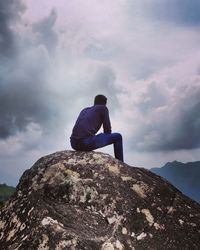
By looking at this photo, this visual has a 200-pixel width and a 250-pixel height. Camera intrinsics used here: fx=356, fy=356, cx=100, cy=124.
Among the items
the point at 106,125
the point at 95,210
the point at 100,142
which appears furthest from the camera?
the point at 106,125

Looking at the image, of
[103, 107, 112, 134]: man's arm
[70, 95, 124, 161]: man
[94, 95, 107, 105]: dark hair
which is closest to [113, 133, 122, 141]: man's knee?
[70, 95, 124, 161]: man

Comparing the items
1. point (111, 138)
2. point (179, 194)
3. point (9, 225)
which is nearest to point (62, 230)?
point (9, 225)

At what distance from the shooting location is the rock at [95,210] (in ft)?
32.1

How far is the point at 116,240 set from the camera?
9.93 metres

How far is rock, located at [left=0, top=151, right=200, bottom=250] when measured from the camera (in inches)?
385

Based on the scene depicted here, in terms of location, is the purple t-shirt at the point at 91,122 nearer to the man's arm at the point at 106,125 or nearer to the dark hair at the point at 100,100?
the man's arm at the point at 106,125

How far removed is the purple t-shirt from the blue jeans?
0.66ft

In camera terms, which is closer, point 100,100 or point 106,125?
point 106,125

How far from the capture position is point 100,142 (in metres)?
14.2

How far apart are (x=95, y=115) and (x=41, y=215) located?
5.43 meters

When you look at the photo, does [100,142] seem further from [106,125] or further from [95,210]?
[95,210]

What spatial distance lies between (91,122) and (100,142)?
90cm

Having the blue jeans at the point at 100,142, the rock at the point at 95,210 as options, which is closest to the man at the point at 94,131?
the blue jeans at the point at 100,142

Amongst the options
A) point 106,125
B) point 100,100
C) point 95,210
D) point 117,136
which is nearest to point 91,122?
point 106,125
